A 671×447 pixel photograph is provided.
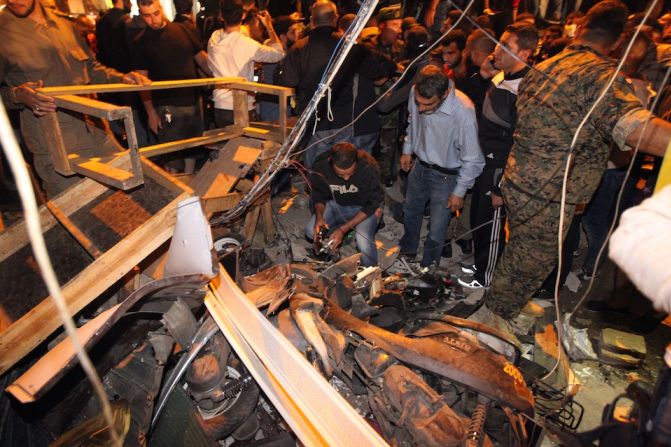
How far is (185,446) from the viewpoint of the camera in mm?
1793

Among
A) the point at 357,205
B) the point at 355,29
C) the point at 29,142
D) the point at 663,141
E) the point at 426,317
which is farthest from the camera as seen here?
the point at 357,205

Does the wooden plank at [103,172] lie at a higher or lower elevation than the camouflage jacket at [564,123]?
lower

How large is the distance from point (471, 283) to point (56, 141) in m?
3.94

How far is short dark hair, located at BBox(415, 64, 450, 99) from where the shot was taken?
338 centimetres

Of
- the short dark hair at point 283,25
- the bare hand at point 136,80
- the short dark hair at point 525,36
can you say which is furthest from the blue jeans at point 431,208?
the short dark hair at point 283,25

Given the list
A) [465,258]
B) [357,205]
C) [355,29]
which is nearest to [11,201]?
[357,205]

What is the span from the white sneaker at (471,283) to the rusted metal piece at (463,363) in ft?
7.22

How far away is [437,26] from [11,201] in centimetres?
710

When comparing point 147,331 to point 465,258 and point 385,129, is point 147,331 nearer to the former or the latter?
point 465,258

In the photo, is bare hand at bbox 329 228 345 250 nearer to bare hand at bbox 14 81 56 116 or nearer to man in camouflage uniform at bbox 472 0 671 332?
man in camouflage uniform at bbox 472 0 671 332

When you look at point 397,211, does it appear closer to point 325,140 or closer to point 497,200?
point 325,140

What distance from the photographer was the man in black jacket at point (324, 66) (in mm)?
4246

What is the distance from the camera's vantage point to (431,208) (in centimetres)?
427

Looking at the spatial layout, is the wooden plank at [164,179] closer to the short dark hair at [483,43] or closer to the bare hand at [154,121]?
the bare hand at [154,121]
